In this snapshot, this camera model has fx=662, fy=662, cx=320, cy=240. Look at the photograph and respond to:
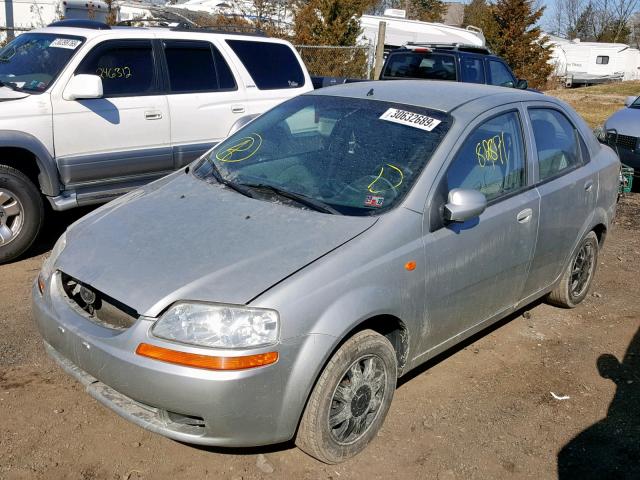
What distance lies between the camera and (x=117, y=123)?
19.5 ft

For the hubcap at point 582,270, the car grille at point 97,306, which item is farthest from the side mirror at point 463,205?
the hubcap at point 582,270

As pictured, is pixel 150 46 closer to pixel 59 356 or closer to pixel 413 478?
pixel 59 356

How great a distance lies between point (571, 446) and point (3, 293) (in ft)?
13.0

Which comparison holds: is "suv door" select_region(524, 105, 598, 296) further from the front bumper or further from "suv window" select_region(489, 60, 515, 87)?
"suv window" select_region(489, 60, 515, 87)

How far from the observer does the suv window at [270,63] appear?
7.07 metres

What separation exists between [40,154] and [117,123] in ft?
2.53

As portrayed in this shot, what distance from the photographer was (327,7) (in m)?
16.5

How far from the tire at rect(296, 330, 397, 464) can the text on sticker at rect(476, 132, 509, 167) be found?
1.28 metres

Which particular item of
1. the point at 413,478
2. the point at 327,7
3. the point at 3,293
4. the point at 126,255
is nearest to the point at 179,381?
the point at 126,255

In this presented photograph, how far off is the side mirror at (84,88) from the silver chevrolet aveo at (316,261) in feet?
6.10

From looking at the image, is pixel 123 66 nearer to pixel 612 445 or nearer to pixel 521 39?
pixel 612 445

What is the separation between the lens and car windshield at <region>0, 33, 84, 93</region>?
5.76 meters


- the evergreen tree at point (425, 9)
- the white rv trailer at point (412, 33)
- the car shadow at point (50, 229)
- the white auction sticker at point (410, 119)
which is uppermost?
the evergreen tree at point (425, 9)

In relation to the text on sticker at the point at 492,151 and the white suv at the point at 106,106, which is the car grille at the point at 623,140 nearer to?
the white suv at the point at 106,106
